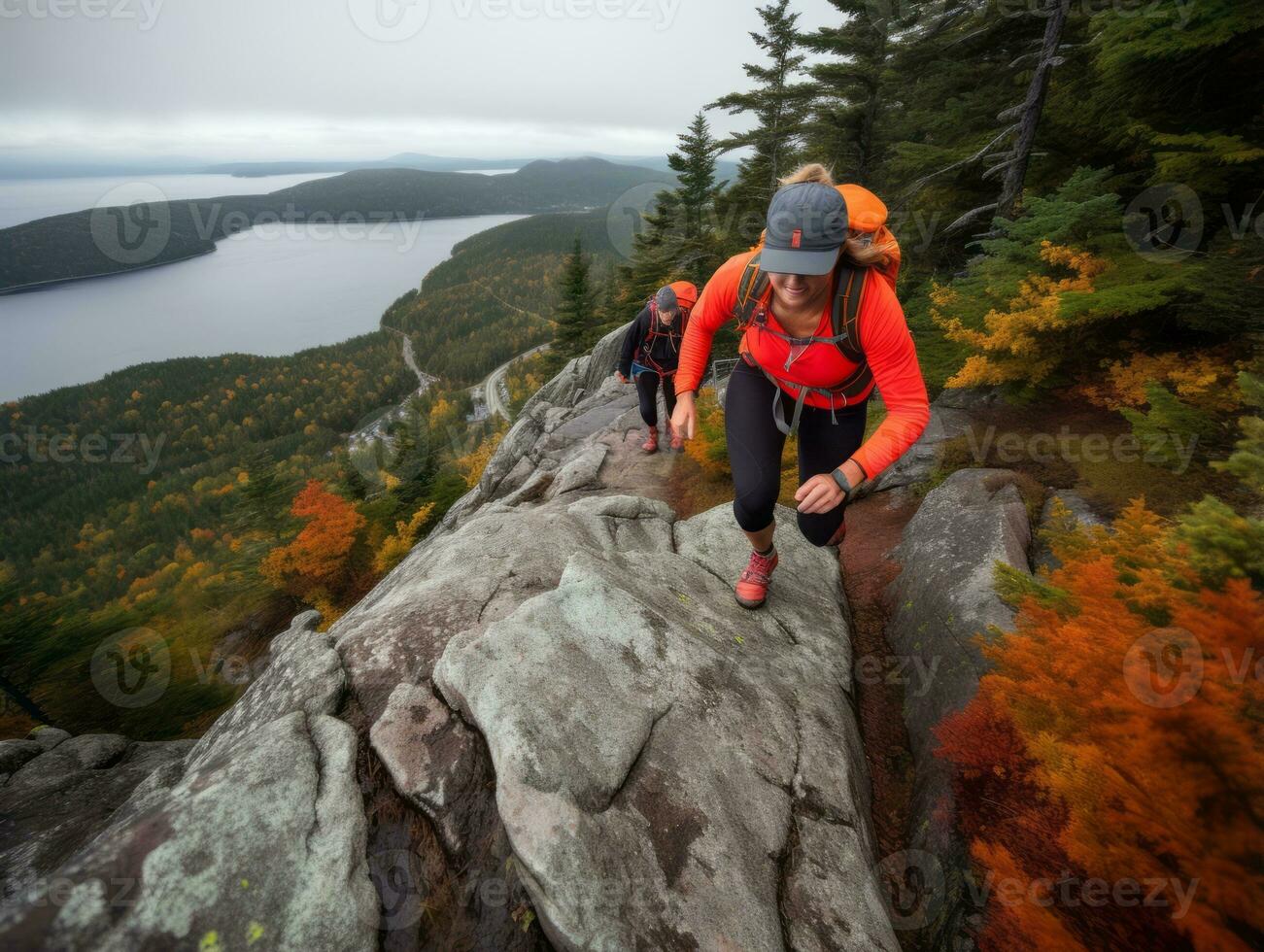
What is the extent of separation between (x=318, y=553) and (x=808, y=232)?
23.2 m

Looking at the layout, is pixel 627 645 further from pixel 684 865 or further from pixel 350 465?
pixel 350 465

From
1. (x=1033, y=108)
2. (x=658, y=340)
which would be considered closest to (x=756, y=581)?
(x=658, y=340)

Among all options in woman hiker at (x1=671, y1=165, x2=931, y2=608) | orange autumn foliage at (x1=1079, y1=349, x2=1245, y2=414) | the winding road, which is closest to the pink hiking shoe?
woman hiker at (x1=671, y1=165, x2=931, y2=608)

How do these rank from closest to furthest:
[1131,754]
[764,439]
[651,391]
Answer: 1. [1131,754]
2. [764,439]
3. [651,391]

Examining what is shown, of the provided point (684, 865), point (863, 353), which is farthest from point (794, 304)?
point (684, 865)

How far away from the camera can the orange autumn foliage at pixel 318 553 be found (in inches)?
821

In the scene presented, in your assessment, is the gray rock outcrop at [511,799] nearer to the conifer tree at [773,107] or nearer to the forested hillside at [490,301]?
the conifer tree at [773,107]

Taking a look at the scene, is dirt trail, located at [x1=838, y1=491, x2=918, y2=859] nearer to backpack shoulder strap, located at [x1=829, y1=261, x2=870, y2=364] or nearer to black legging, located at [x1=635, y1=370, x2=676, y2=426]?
backpack shoulder strap, located at [x1=829, y1=261, x2=870, y2=364]

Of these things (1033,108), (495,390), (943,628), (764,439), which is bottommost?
(495,390)

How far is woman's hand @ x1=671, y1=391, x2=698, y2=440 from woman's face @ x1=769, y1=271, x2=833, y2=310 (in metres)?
1.05

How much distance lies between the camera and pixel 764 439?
4363 millimetres

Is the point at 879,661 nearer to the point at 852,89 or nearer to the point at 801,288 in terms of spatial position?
the point at 801,288

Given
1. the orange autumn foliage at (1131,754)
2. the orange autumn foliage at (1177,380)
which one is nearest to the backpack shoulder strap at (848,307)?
the orange autumn foliage at (1131,754)

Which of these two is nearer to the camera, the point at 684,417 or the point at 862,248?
the point at 862,248
